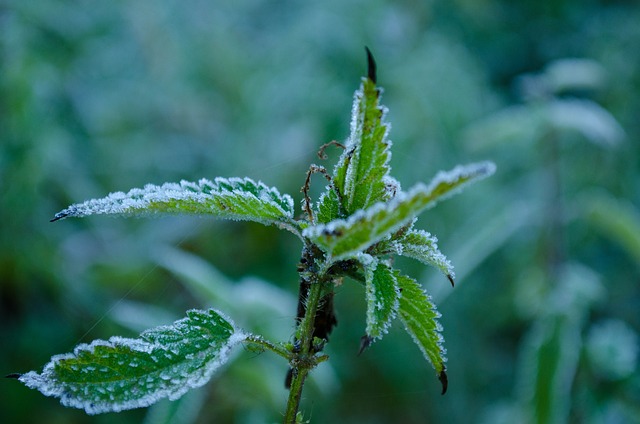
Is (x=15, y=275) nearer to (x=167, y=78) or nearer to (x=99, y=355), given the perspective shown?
(x=167, y=78)

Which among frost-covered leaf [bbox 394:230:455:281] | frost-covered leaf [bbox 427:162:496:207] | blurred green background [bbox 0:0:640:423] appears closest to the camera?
frost-covered leaf [bbox 427:162:496:207]

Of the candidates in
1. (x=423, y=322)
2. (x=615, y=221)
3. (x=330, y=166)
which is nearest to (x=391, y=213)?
(x=423, y=322)

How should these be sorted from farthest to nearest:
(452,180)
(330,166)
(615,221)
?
(330,166) → (615,221) → (452,180)

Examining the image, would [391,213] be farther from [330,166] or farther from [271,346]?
[330,166]

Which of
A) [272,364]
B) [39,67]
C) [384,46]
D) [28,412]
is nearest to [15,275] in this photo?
[28,412]

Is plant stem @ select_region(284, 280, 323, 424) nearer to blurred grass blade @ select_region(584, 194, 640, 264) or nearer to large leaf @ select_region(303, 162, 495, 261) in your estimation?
large leaf @ select_region(303, 162, 495, 261)

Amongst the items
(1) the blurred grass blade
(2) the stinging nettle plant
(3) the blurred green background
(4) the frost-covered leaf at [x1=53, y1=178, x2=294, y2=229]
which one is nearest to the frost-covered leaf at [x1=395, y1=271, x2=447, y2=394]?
(2) the stinging nettle plant

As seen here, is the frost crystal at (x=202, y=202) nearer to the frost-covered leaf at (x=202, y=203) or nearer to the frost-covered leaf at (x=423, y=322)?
the frost-covered leaf at (x=202, y=203)
